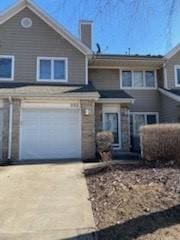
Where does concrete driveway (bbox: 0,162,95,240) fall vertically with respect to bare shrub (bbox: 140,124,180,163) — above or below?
below

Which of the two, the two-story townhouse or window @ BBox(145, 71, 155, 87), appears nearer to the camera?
the two-story townhouse

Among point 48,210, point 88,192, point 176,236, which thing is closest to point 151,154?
point 88,192

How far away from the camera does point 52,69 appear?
17.8 m

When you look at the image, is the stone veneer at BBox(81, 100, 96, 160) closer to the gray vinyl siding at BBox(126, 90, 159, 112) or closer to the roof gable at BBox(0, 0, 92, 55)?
the roof gable at BBox(0, 0, 92, 55)

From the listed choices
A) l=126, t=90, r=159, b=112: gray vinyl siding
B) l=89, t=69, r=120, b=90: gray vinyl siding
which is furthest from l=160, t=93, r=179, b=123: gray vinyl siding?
l=89, t=69, r=120, b=90: gray vinyl siding

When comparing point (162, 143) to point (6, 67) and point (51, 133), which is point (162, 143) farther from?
point (6, 67)

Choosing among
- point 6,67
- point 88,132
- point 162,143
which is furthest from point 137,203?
point 6,67

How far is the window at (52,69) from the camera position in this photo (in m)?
17.7

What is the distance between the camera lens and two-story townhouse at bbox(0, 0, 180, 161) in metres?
15.8

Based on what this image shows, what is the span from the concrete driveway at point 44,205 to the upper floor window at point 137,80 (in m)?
10.1

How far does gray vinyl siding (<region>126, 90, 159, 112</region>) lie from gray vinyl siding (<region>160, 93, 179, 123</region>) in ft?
1.41

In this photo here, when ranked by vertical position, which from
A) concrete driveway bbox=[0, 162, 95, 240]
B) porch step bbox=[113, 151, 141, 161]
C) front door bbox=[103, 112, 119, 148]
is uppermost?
front door bbox=[103, 112, 119, 148]

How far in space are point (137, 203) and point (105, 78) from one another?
1404cm

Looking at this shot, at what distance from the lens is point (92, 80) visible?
2038 cm
